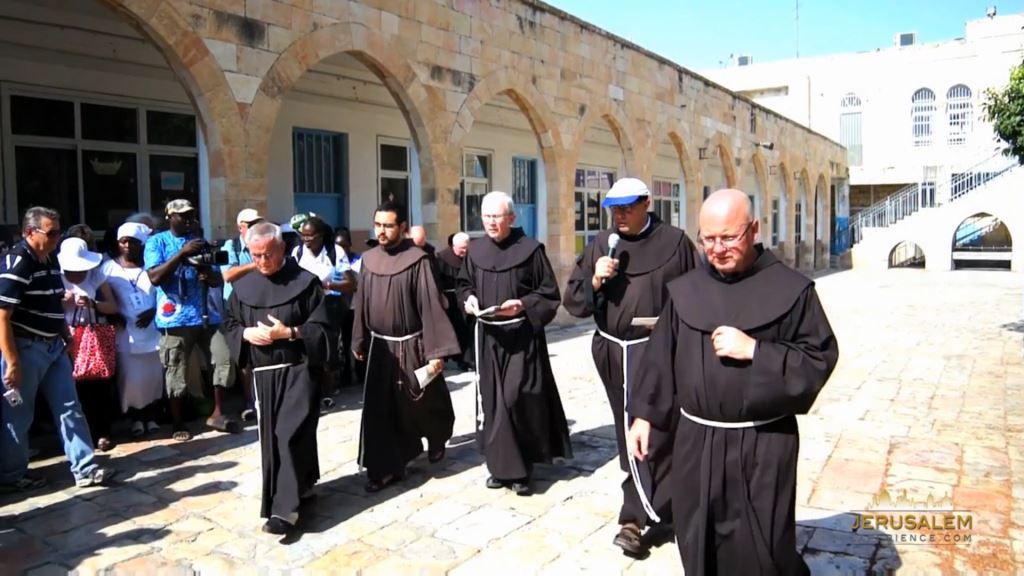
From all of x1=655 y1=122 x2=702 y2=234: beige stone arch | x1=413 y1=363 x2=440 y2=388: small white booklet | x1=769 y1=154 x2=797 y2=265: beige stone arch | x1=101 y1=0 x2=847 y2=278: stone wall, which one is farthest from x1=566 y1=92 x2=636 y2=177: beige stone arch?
x1=769 y1=154 x2=797 y2=265: beige stone arch

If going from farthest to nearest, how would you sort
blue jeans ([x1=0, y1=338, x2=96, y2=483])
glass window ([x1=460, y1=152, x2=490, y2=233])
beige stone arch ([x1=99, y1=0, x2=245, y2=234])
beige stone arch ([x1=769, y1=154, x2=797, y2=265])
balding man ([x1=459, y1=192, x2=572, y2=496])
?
beige stone arch ([x1=769, y1=154, x2=797, y2=265]), glass window ([x1=460, y1=152, x2=490, y2=233]), beige stone arch ([x1=99, y1=0, x2=245, y2=234]), balding man ([x1=459, y1=192, x2=572, y2=496]), blue jeans ([x1=0, y1=338, x2=96, y2=483])

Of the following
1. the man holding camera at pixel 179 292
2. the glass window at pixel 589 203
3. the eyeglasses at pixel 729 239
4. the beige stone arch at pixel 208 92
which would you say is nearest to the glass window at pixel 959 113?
the glass window at pixel 589 203

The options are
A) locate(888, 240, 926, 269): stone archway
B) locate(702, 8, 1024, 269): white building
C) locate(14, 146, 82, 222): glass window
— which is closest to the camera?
locate(14, 146, 82, 222): glass window

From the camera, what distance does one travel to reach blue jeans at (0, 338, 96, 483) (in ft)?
14.5

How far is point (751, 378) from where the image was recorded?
253 centimetres

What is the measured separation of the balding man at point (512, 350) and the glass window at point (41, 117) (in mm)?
5848

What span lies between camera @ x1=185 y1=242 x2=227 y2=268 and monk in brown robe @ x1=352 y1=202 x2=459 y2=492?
115cm

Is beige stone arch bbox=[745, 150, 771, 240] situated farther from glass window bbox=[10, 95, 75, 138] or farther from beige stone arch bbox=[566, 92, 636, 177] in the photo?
glass window bbox=[10, 95, 75, 138]

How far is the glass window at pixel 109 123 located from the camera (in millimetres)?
8430

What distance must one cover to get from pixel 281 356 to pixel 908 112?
3248 cm

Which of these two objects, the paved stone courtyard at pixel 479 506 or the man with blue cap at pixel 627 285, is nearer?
the paved stone courtyard at pixel 479 506

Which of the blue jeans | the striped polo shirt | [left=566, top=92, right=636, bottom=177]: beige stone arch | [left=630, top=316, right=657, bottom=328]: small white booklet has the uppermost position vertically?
[left=566, top=92, right=636, bottom=177]: beige stone arch

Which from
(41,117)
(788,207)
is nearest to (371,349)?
(41,117)

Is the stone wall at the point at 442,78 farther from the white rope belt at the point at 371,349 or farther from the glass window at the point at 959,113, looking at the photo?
the glass window at the point at 959,113
